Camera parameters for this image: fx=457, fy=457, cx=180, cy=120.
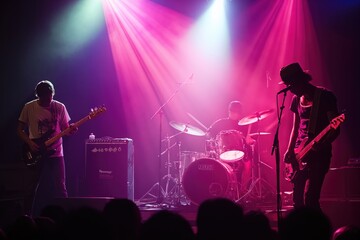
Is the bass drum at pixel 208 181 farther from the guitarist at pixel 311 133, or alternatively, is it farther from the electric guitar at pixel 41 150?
the guitarist at pixel 311 133

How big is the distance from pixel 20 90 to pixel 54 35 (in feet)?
4.71

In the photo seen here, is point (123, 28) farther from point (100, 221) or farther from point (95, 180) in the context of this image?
point (100, 221)

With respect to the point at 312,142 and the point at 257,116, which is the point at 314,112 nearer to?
the point at 312,142

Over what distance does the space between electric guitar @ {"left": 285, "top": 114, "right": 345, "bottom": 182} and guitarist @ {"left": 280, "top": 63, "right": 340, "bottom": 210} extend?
0.04ft

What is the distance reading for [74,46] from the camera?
1047 centimetres

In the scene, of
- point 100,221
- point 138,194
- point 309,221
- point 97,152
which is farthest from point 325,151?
point 138,194

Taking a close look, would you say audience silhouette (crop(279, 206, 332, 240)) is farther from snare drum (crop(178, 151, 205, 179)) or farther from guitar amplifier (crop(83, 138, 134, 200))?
snare drum (crop(178, 151, 205, 179))

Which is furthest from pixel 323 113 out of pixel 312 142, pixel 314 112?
pixel 312 142

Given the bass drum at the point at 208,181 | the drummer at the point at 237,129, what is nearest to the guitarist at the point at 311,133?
the bass drum at the point at 208,181

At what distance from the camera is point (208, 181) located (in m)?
8.93

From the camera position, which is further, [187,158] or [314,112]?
[187,158]

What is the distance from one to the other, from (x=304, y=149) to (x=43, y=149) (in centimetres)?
395

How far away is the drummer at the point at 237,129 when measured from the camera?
29.8ft

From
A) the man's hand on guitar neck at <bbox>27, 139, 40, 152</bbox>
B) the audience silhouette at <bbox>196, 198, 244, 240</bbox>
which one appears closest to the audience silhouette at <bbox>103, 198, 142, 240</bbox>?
the audience silhouette at <bbox>196, 198, 244, 240</bbox>
